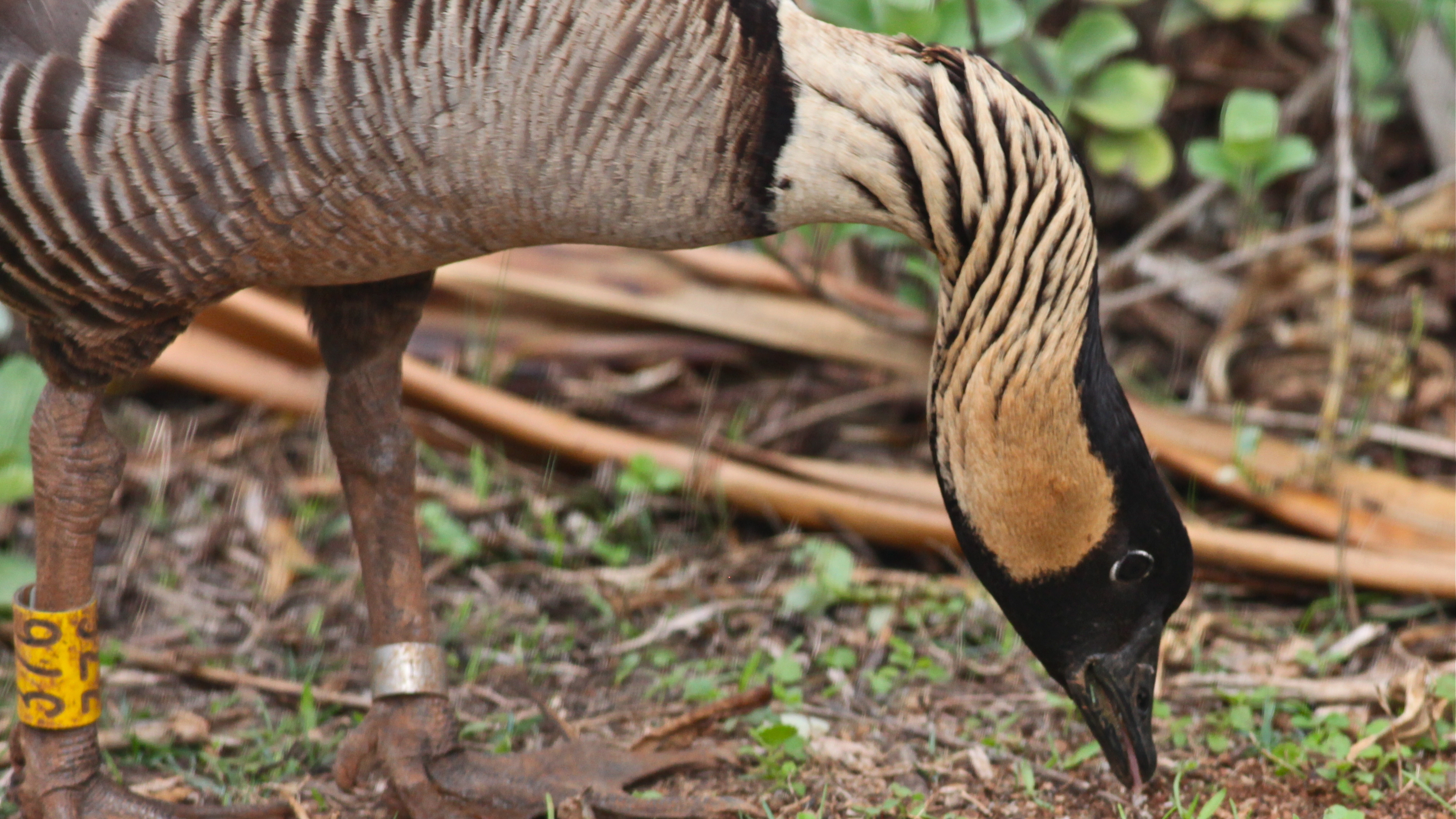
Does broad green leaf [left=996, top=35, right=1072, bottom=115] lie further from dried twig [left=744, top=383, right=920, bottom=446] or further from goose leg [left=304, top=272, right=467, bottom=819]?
goose leg [left=304, top=272, right=467, bottom=819]

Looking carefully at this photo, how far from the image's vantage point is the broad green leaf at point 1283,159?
504 centimetres

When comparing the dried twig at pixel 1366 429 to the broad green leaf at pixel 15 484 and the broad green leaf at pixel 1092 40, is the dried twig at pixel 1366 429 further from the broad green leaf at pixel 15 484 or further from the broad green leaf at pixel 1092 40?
the broad green leaf at pixel 15 484

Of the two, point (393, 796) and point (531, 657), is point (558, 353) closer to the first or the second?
point (531, 657)

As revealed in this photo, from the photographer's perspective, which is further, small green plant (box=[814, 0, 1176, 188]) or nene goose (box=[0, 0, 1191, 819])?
small green plant (box=[814, 0, 1176, 188])

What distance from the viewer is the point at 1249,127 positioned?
4.96 meters

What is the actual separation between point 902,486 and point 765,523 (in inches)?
21.2

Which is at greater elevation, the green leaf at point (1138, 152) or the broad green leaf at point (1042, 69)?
the broad green leaf at point (1042, 69)

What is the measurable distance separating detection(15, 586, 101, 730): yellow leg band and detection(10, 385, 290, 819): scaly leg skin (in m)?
0.03

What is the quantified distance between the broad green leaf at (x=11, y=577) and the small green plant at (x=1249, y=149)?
4184 millimetres

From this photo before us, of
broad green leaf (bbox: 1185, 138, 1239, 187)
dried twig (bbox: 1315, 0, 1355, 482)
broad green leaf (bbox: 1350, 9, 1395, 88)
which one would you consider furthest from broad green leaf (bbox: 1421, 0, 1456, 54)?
broad green leaf (bbox: 1185, 138, 1239, 187)

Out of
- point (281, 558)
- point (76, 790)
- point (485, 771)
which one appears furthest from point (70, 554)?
point (281, 558)

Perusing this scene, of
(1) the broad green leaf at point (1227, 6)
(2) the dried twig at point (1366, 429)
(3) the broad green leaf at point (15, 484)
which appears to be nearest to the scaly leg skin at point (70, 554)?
(3) the broad green leaf at point (15, 484)

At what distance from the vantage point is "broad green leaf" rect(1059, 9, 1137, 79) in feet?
16.8

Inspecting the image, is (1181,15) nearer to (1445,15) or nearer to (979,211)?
(1445,15)
